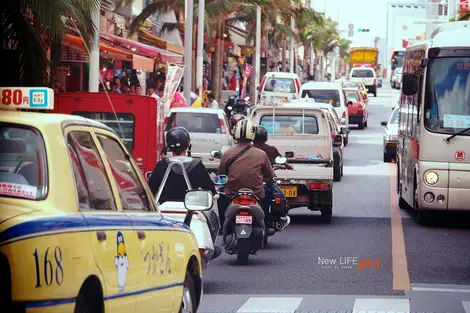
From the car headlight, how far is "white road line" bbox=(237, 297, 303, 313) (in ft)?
24.2

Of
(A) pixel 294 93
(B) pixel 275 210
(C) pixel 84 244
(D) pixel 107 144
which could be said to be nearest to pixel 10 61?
(B) pixel 275 210

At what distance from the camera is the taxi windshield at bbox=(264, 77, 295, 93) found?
49938mm

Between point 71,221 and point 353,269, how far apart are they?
27.6 feet

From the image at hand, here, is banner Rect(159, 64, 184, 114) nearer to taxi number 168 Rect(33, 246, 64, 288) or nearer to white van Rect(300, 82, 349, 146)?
white van Rect(300, 82, 349, 146)

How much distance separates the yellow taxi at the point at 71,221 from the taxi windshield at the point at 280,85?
4229cm

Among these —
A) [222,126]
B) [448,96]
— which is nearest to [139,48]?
[222,126]

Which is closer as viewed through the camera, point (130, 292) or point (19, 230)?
point (19, 230)

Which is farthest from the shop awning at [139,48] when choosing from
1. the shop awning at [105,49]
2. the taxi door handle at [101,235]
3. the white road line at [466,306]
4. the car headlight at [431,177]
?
the taxi door handle at [101,235]

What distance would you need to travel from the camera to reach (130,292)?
691 cm

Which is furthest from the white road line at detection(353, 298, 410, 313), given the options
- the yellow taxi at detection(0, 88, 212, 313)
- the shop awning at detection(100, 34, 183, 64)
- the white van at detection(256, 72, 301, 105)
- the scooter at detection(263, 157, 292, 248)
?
the white van at detection(256, 72, 301, 105)

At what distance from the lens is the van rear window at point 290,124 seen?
2062 cm

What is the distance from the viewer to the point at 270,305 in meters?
11.1

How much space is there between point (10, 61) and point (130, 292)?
10466mm

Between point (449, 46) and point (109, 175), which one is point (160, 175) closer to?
point (109, 175)
